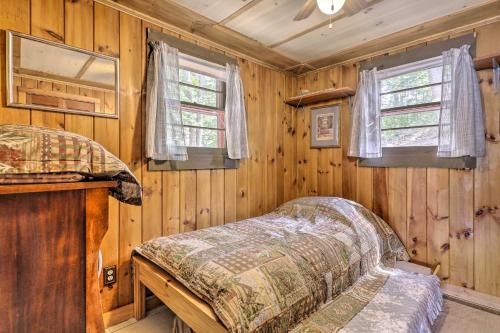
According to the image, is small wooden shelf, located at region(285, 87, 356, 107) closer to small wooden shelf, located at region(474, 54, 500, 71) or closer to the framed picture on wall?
the framed picture on wall

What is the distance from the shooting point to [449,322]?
1.85m

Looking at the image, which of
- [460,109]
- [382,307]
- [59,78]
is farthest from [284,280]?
[460,109]

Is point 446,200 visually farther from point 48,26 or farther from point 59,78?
point 48,26

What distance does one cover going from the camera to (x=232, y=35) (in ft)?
7.87

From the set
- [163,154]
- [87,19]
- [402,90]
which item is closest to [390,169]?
[402,90]

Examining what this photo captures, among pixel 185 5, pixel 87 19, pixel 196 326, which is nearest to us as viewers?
pixel 196 326

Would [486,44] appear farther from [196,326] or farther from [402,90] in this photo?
[196,326]

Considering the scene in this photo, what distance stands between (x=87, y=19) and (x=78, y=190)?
5.42 feet

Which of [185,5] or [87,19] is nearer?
[87,19]

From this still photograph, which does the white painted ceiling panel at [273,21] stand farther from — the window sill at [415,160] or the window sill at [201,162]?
the window sill at [415,160]

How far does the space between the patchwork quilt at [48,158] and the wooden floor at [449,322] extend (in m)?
1.45

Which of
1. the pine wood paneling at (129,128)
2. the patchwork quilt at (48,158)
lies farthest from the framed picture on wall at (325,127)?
the patchwork quilt at (48,158)

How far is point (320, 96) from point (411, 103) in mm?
893

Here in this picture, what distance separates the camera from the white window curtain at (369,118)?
2639 millimetres
